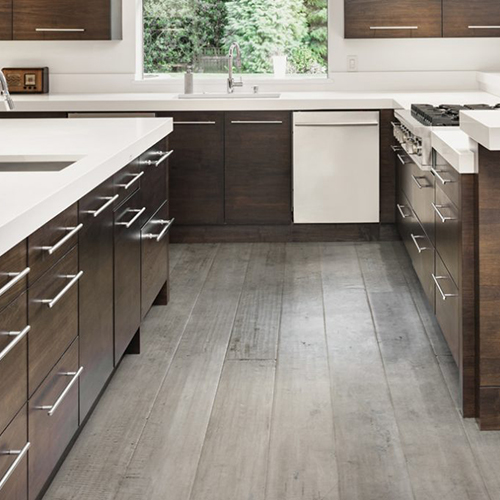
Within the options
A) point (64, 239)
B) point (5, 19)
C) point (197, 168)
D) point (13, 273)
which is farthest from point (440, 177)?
point (5, 19)

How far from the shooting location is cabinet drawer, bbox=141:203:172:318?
367 cm

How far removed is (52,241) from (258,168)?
3678 mm

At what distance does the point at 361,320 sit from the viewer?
4.05 meters

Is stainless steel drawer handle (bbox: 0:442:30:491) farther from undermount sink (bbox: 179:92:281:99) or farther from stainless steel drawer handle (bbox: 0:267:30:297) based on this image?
undermount sink (bbox: 179:92:281:99)

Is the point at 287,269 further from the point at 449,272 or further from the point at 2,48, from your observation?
the point at 2,48

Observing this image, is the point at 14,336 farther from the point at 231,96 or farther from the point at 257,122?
the point at 231,96

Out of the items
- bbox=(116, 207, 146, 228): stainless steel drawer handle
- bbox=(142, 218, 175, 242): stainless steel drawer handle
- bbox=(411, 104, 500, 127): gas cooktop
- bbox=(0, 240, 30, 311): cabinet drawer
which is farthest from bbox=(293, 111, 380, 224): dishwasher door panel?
bbox=(0, 240, 30, 311): cabinet drawer

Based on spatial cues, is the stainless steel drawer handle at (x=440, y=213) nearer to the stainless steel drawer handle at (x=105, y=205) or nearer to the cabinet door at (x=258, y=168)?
the stainless steel drawer handle at (x=105, y=205)

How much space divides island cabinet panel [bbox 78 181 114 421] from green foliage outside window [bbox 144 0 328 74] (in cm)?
379

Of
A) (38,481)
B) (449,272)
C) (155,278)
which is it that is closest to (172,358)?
(155,278)

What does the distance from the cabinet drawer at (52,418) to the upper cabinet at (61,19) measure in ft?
13.1

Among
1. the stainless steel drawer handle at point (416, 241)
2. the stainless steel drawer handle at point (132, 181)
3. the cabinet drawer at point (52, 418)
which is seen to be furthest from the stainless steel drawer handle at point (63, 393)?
the stainless steel drawer handle at point (416, 241)

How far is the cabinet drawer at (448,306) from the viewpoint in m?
2.99

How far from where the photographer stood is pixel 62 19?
6.00 meters
